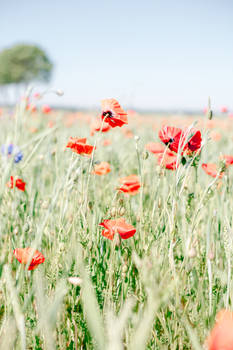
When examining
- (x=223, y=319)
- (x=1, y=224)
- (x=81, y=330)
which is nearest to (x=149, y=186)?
(x=1, y=224)

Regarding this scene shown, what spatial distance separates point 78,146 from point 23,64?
75.0 ft

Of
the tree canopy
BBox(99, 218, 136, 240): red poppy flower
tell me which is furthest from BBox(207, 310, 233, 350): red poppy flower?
the tree canopy

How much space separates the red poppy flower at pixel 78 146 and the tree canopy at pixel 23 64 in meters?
21.9

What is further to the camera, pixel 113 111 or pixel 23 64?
pixel 23 64

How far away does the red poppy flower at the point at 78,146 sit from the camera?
79 cm

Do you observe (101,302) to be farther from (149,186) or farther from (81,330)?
(149,186)

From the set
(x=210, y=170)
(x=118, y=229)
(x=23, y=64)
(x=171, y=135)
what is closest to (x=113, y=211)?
(x=118, y=229)

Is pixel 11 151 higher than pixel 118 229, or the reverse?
pixel 11 151

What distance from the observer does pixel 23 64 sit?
838 inches

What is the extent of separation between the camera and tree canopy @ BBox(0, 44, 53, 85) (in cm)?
2103

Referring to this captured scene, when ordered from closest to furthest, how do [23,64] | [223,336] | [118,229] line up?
[223,336], [118,229], [23,64]

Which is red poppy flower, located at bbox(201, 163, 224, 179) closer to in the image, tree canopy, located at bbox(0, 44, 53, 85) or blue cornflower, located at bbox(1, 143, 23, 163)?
blue cornflower, located at bbox(1, 143, 23, 163)

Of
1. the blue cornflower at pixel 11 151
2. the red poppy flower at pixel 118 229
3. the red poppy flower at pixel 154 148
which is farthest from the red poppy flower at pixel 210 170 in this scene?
the blue cornflower at pixel 11 151

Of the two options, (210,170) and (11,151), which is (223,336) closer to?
(210,170)
